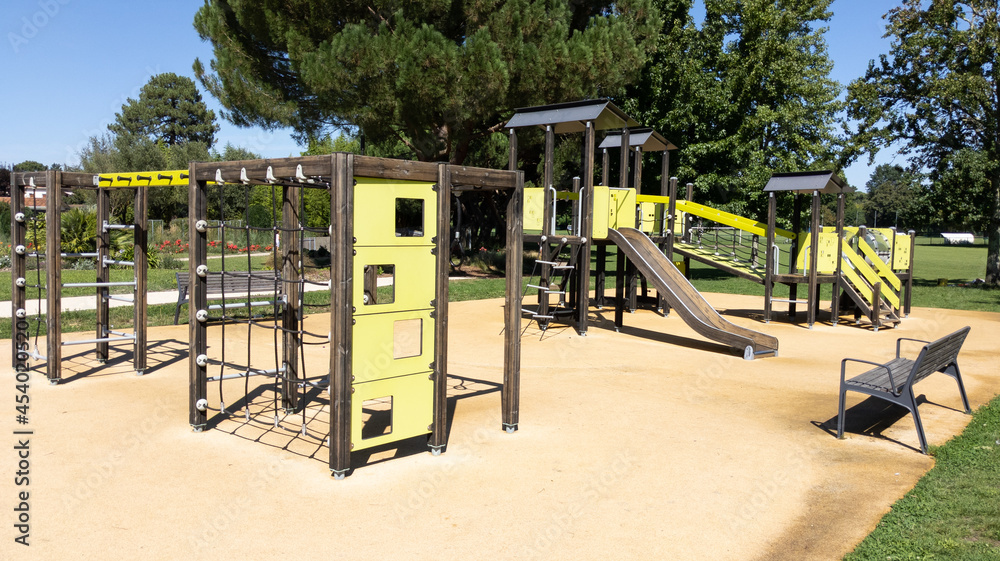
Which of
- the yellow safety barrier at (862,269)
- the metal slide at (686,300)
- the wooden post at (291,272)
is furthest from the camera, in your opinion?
the yellow safety barrier at (862,269)

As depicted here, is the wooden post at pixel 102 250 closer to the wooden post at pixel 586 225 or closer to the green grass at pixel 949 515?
the wooden post at pixel 586 225

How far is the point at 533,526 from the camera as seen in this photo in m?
4.61

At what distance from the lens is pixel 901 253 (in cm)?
1698

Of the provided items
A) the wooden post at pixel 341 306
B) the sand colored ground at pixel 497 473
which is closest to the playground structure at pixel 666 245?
the sand colored ground at pixel 497 473

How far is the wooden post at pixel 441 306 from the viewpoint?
584 cm

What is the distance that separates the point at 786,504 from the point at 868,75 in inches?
955

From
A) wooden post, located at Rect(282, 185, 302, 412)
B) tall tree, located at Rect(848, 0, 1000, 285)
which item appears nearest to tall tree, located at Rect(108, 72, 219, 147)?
tall tree, located at Rect(848, 0, 1000, 285)

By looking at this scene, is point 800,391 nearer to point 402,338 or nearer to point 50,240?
point 402,338

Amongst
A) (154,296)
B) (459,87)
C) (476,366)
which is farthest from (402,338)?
(459,87)

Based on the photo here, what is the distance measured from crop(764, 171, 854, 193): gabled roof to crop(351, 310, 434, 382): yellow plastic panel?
10461 millimetres

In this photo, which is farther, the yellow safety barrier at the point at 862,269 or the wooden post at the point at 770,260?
the yellow safety barrier at the point at 862,269

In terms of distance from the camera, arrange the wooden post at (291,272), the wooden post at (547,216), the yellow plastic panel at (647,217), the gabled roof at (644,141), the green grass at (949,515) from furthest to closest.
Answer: the gabled roof at (644,141) < the yellow plastic panel at (647,217) < the wooden post at (547,216) < the wooden post at (291,272) < the green grass at (949,515)

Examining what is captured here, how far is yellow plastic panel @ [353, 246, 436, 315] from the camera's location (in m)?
5.41

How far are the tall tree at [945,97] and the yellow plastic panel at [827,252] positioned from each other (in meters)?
11.8
